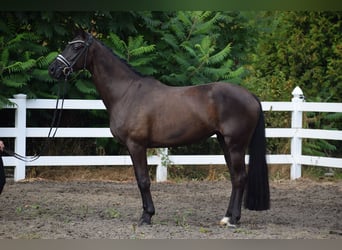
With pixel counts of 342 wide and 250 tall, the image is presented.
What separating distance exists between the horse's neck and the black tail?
4.31 feet

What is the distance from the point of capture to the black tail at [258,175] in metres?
5.95

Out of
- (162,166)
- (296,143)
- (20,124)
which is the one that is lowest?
(162,166)

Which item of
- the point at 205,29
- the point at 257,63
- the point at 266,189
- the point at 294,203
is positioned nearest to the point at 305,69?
the point at 257,63

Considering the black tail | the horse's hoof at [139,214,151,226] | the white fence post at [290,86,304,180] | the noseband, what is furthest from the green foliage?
the horse's hoof at [139,214,151,226]

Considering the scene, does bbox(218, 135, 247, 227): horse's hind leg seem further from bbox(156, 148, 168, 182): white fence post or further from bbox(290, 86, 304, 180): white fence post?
bbox(290, 86, 304, 180): white fence post

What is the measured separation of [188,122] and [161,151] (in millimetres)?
3453

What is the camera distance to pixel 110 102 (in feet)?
20.2

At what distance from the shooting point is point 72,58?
19.9ft

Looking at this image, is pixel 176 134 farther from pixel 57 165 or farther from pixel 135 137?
pixel 57 165

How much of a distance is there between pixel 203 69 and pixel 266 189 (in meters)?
4.08

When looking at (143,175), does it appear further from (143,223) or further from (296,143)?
(296,143)

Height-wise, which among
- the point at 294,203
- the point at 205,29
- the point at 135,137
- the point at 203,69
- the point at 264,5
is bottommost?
the point at 294,203

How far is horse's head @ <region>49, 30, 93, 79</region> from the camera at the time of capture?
6039 mm

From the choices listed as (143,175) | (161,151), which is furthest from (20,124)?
(143,175)
